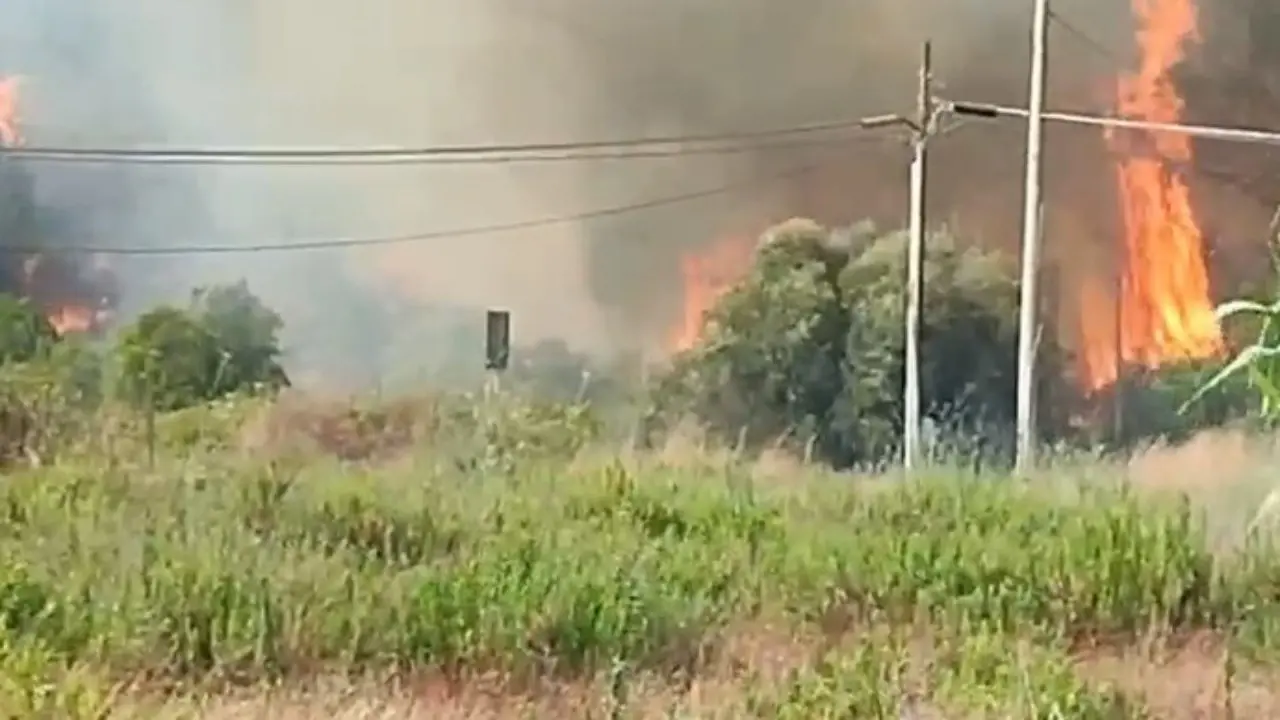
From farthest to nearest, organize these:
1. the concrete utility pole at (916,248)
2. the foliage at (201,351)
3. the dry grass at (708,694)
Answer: the concrete utility pole at (916,248) < the foliage at (201,351) < the dry grass at (708,694)

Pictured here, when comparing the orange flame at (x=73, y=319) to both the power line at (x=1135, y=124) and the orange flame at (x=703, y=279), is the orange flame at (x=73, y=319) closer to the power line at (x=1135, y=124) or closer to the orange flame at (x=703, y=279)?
the orange flame at (x=703, y=279)

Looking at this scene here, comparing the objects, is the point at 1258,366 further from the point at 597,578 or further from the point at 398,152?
the point at 398,152

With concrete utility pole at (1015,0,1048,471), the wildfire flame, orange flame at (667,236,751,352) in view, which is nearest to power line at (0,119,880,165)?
orange flame at (667,236,751,352)

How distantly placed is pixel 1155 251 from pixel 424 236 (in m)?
0.85

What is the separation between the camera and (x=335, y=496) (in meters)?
1.62

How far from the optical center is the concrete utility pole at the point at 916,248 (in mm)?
1735

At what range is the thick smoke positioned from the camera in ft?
5.43

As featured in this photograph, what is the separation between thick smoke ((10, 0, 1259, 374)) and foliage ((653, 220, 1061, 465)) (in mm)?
50

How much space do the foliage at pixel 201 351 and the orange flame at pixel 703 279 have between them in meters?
0.44

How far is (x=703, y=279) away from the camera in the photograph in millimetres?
1715

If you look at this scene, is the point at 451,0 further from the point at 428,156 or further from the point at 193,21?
the point at 193,21

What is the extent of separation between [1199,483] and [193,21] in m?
1.26

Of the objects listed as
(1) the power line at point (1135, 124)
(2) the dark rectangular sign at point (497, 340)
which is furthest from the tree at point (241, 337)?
(1) the power line at point (1135, 124)

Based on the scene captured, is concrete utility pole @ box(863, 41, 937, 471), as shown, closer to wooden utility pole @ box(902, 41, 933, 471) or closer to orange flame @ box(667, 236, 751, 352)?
wooden utility pole @ box(902, 41, 933, 471)
